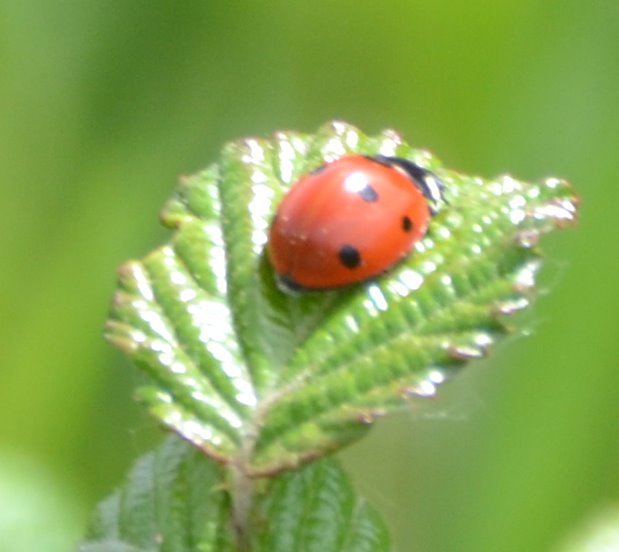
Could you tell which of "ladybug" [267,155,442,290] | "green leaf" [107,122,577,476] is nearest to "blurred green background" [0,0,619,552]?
"ladybug" [267,155,442,290]

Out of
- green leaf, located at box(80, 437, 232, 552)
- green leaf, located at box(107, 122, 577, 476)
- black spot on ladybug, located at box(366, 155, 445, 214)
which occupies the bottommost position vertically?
green leaf, located at box(80, 437, 232, 552)

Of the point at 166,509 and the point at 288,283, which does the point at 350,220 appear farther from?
the point at 166,509

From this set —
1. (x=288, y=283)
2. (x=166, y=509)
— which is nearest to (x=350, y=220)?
(x=288, y=283)

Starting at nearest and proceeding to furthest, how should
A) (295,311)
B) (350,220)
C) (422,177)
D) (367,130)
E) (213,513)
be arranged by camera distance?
1. (213,513)
2. (295,311)
3. (422,177)
4. (350,220)
5. (367,130)

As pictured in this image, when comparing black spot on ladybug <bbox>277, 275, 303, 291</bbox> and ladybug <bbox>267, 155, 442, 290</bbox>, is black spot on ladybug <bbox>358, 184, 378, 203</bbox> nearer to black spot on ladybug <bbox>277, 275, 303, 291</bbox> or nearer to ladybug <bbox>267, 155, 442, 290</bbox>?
ladybug <bbox>267, 155, 442, 290</bbox>

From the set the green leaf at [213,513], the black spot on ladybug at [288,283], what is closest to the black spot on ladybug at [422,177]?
the black spot on ladybug at [288,283]

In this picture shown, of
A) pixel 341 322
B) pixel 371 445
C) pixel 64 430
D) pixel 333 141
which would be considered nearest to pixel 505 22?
pixel 371 445
